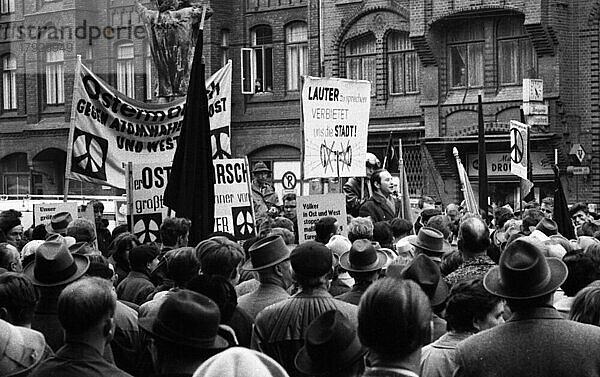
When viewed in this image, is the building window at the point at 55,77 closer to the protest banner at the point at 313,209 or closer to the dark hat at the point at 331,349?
the protest banner at the point at 313,209

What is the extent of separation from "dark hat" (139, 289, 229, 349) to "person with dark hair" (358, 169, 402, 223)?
9.20 meters

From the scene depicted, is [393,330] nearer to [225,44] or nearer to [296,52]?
[296,52]

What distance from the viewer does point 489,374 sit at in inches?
187

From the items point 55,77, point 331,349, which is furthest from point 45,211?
point 55,77

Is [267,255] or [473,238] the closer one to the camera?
[267,255]

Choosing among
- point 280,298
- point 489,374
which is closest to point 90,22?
point 280,298

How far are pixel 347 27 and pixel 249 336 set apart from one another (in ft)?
85.2

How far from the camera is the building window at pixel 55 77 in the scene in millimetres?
40969

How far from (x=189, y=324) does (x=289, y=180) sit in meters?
28.1

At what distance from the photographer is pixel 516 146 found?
1950 cm

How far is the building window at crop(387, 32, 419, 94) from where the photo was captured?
31.1 m

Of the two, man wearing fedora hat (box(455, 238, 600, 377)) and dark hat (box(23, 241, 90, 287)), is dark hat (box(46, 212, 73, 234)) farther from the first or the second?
man wearing fedora hat (box(455, 238, 600, 377))

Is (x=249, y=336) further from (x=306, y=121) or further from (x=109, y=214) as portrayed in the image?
(x=109, y=214)

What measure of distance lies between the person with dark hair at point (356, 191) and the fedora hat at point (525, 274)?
9.88 meters
